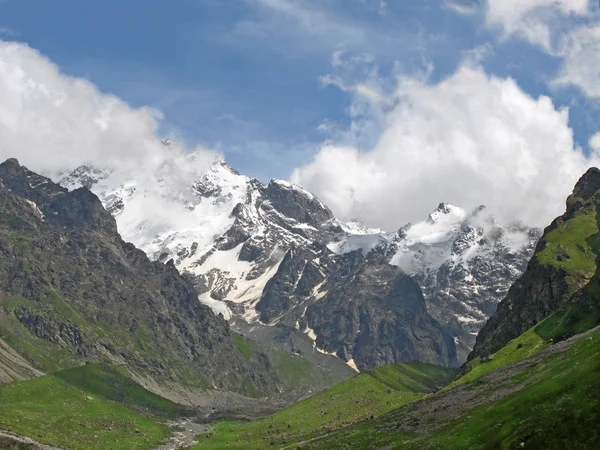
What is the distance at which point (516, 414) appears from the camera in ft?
304

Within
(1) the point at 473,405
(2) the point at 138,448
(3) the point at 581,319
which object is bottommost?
(2) the point at 138,448

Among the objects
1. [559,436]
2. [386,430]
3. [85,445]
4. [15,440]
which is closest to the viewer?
[559,436]

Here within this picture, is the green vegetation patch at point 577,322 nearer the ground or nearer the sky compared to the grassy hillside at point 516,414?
nearer the sky

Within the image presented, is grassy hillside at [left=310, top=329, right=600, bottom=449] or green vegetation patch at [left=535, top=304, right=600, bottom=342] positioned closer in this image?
grassy hillside at [left=310, top=329, right=600, bottom=449]

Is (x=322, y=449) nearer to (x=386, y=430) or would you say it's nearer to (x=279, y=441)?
(x=386, y=430)

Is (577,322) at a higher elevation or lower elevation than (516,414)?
higher

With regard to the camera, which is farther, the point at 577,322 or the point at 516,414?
the point at 577,322

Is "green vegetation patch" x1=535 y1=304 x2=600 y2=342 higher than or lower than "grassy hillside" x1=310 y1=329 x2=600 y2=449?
higher

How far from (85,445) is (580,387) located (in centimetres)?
13183

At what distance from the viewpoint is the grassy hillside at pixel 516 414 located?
76.3 m

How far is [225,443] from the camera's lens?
19338cm

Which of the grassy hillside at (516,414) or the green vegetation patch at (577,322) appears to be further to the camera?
the green vegetation patch at (577,322)

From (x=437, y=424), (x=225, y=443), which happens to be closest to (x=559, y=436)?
(x=437, y=424)

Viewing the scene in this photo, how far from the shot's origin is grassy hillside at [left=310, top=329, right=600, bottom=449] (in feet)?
250
